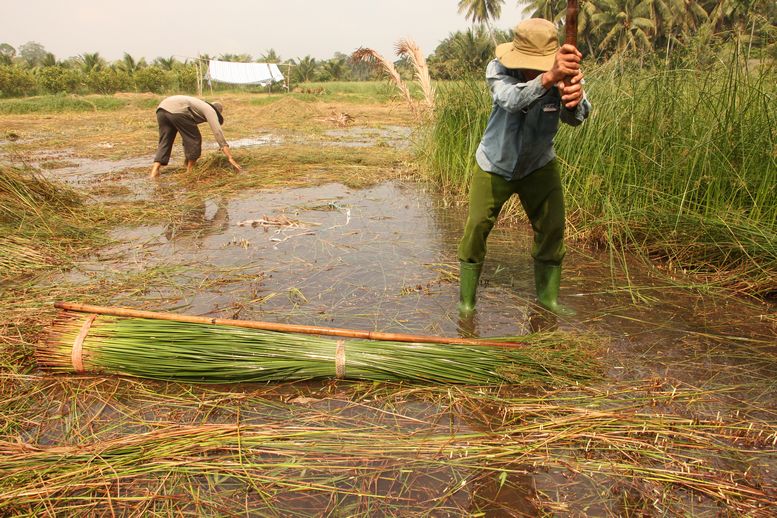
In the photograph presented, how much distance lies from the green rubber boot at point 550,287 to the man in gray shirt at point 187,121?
5.36 m

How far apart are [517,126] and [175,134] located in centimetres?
627

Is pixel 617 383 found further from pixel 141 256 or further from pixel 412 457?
pixel 141 256

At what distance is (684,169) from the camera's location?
12.3 ft

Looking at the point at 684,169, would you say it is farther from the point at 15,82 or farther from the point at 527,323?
the point at 15,82

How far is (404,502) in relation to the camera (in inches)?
67.6

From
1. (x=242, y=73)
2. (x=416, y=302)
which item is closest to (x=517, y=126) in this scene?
(x=416, y=302)

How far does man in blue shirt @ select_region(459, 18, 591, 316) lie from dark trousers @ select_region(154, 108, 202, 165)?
5.77m

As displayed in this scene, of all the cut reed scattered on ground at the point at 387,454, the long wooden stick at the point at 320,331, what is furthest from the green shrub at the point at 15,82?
the cut reed scattered on ground at the point at 387,454

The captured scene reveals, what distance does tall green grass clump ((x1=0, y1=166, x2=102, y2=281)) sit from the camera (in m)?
3.91

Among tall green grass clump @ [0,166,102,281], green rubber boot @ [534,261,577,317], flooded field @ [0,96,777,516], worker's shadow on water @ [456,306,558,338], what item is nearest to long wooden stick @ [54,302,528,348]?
flooded field @ [0,96,777,516]

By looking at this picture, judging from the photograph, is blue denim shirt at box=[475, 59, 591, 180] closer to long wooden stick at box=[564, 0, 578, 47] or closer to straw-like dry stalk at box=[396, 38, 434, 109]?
long wooden stick at box=[564, 0, 578, 47]

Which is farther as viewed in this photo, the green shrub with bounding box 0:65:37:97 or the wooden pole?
the green shrub with bounding box 0:65:37:97

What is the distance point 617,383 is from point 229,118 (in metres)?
17.0

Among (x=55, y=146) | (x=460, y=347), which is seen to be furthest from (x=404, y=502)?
(x=55, y=146)
